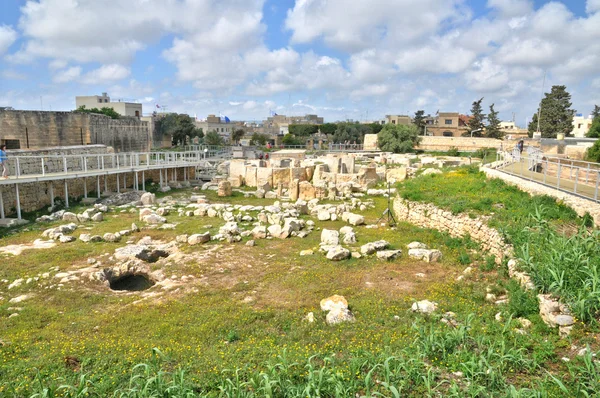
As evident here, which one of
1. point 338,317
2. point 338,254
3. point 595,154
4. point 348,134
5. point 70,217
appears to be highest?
point 348,134

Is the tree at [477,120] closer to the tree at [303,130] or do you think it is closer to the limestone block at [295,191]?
the tree at [303,130]

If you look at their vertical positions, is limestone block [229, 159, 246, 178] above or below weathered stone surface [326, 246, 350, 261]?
above

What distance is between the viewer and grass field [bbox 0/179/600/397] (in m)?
6.21

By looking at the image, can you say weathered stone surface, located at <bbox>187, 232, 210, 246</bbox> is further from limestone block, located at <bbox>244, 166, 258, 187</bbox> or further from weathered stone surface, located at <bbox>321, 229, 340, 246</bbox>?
limestone block, located at <bbox>244, 166, 258, 187</bbox>

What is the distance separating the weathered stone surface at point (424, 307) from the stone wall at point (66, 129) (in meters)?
34.4

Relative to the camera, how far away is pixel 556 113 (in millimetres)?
57688

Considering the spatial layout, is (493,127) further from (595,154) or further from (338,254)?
Result: (338,254)

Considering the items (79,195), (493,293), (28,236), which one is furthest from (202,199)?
(493,293)

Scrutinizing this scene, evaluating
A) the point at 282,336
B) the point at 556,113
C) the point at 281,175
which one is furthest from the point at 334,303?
the point at 556,113

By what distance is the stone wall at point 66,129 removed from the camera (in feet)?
107

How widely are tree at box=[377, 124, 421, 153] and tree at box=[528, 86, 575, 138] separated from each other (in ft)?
66.6

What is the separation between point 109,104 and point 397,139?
184 ft

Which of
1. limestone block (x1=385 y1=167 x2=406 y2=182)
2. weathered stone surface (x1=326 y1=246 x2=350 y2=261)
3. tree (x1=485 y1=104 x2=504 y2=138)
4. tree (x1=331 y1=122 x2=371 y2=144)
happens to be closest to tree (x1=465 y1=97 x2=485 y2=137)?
tree (x1=485 y1=104 x2=504 y2=138)

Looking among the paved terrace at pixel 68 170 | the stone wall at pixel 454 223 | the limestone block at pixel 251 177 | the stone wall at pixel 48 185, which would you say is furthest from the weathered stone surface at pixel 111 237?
the limestone block at pixel 251 177
